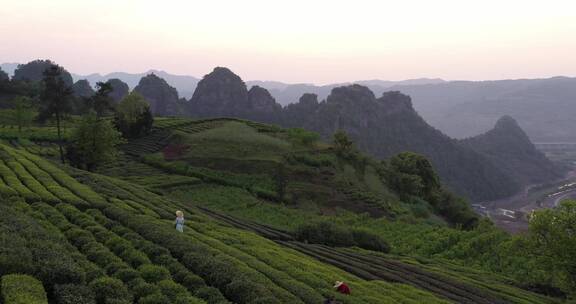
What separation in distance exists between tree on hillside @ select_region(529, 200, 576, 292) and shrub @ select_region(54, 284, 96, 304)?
35.1m

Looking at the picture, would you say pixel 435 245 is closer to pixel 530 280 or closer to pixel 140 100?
pixel 530 280

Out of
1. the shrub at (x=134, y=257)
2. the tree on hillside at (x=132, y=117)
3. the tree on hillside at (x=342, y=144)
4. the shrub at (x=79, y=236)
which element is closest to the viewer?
the shrub at (x=134, y=257)

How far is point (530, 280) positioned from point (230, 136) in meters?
→ 66.9

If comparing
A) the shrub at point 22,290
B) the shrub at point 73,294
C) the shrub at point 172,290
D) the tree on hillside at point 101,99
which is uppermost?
the tree on hillside at point 101,99

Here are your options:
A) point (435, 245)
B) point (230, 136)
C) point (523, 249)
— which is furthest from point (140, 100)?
point (523, 249)

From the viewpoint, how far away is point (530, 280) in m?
41.0

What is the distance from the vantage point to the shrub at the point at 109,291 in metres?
16.1

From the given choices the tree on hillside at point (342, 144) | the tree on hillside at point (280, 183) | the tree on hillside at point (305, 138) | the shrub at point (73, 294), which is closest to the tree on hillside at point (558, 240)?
the shrub at point (73, 294)

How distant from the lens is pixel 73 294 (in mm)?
15625

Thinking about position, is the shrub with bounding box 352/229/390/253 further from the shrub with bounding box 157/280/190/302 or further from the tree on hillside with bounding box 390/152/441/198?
the tree on hillside with bounding box 390/152/441/198

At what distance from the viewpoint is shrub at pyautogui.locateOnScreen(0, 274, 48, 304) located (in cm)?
1402

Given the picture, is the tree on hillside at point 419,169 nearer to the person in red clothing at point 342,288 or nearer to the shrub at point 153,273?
the person in red clothing at point 342,288

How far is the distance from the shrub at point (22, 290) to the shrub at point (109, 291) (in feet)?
5.64

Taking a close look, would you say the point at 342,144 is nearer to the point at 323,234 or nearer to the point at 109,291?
the point at 323,234
